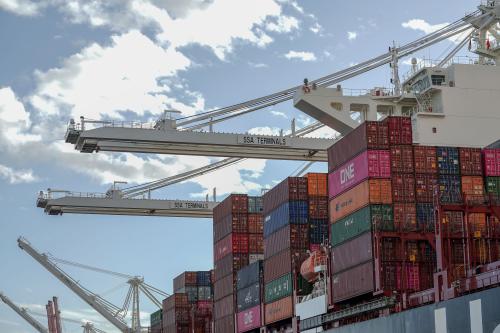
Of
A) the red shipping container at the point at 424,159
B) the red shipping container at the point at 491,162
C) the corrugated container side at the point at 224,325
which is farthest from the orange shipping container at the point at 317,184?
the corrugated container side at the point at 224,325

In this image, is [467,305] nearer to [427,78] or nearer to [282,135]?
[427,78]

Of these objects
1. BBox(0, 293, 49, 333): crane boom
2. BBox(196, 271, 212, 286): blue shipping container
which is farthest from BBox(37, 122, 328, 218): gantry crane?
BBox(0, 293, 49, 333): crane boom

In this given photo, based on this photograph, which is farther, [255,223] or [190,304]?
[190,304]

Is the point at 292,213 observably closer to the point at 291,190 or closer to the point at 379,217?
the point at 291,190

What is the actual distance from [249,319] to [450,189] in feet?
60.1

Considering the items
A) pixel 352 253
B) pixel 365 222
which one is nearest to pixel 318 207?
pixel 352 253

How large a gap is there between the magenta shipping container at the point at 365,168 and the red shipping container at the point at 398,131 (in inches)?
33.0

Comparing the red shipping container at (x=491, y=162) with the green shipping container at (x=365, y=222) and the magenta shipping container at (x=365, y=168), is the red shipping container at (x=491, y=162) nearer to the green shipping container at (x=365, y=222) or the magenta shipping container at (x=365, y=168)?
the magenta shipping container at (x=365, y=168)

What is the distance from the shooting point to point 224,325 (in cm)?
5791

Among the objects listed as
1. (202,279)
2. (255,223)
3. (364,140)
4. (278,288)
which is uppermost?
(255,223)

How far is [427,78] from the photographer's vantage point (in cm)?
4753

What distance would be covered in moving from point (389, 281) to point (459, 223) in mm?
3983

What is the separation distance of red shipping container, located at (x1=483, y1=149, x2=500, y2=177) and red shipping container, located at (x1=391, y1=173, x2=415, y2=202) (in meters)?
3.69

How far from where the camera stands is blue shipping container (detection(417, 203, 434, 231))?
37375mm
